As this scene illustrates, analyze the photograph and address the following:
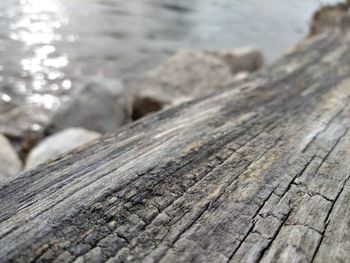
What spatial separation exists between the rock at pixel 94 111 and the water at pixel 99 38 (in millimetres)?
773

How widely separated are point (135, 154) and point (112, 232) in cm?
35

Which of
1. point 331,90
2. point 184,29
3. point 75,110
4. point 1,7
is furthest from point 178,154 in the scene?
point 184,29

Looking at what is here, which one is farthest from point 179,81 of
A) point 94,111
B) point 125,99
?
point 94,111

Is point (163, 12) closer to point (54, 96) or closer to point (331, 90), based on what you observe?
point (54, 96)

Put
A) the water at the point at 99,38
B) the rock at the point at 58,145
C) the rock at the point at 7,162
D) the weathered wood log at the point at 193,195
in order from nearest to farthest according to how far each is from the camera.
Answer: the weathered wood log at the point at 193,195
the rock at the point at 7,162
the rock at the point at 58,145
the water at the point at 99,38

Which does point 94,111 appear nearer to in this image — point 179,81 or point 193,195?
point 179,81

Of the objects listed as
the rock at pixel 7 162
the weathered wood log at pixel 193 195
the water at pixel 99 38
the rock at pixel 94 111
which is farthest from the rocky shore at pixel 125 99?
the weathered wood log at pixel 193 195

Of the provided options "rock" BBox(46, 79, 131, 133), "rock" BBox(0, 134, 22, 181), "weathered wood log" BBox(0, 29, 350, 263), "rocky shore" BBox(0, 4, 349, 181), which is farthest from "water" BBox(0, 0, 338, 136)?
"weathered wood log" BBox(0, 29, 350, 263)

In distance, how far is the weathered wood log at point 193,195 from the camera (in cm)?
78

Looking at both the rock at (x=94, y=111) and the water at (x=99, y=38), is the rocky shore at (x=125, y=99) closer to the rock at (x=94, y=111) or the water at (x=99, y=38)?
the rock at (x=94, y=111)

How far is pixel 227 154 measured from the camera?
1.16 metres

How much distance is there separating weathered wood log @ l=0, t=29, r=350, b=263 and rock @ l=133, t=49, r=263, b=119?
9.29 ft

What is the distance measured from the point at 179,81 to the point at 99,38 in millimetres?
4906

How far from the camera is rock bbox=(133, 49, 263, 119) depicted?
4594mm
